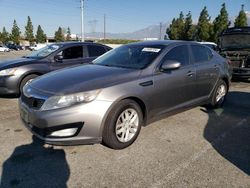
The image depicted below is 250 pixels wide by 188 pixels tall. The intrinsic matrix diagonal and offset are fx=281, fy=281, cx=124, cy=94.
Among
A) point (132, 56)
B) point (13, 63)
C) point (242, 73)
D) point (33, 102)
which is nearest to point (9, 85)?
point (13, 63)

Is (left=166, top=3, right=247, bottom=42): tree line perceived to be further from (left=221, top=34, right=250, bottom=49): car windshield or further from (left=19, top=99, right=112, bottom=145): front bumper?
(left=19, top=99, right=112, bottom=145): front bumper

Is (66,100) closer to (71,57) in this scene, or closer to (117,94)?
(117,94)

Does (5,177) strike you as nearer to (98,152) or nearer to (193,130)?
(98,152)

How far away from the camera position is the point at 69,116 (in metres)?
3.46

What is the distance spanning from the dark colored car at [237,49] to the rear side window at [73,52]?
5.45 metres

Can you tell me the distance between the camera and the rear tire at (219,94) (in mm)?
5886

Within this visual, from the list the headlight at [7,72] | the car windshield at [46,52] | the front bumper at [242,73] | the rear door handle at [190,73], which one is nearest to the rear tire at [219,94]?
the rear door handle at [190,73]

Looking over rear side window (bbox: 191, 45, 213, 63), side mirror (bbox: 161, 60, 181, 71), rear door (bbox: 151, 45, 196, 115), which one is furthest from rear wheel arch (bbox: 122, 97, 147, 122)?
rear side window (bbox: 191, 45, 213, 63)

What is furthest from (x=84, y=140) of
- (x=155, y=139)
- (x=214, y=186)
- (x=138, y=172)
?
Result: (x=214, y=186)

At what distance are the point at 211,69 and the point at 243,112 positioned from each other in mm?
1221

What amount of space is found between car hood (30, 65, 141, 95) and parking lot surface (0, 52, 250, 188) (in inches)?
33.2

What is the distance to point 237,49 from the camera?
10727 mm

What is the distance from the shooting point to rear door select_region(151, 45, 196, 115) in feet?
14.4

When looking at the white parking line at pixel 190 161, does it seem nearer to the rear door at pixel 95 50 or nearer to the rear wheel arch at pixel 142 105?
the rear wheel arch at pixel 142 105
